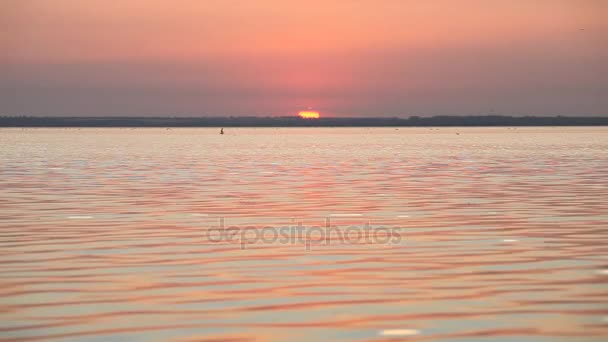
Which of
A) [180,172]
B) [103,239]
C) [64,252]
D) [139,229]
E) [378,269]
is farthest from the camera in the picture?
[180,172]

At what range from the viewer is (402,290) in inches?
589

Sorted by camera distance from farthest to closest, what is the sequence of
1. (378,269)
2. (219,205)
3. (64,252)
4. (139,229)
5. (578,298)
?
(219,205)
(139,229)
(64,252)
(378,269)
(578,298)

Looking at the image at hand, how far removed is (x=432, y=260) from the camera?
18.0 metres

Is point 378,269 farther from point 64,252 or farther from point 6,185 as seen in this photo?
point 6,185

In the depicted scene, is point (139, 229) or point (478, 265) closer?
point (478, 265)

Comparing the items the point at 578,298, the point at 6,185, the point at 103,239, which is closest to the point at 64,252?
the point at 103,239

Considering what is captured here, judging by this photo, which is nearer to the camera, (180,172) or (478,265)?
(478,265)

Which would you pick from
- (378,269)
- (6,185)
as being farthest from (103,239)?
(6,185)

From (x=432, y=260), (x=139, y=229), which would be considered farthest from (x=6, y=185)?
(x=432, y=260)

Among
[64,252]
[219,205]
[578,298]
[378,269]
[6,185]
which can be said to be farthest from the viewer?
[6,185]

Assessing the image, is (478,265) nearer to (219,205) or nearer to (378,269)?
(378,269)

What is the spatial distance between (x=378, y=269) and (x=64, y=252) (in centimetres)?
579

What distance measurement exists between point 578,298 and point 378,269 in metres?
3.61

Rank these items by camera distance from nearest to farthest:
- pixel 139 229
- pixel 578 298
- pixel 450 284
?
pixel 578 298 < pixel 450 284 < pixel 139 229
